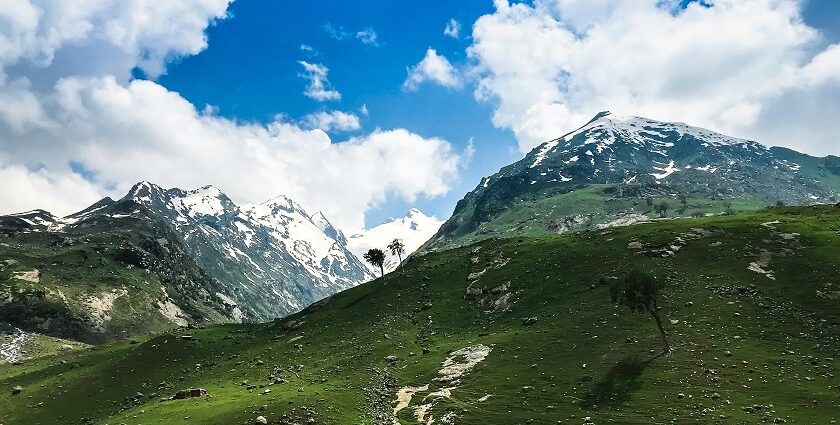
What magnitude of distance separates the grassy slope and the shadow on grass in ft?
0.76

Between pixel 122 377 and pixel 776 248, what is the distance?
120 metres

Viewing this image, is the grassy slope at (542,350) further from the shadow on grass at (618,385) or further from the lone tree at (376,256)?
the lone tree at (376,256)

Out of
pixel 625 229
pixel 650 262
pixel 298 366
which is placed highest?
pixel 625 229

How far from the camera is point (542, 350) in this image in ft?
234

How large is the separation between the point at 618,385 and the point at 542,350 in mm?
15598

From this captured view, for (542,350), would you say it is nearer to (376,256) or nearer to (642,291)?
(642,291)

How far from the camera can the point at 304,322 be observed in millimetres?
118125

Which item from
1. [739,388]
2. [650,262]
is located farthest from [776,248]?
[739,388]

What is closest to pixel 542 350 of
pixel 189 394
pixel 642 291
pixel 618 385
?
pixel 642 291

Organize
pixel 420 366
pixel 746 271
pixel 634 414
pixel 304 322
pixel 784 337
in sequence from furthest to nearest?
pixel 304 322, pixel 746 271, pixel 420 366, pixel 784 337, pixel 634 414

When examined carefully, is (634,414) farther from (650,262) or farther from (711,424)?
(650,262)

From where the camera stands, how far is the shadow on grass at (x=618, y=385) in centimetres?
5350

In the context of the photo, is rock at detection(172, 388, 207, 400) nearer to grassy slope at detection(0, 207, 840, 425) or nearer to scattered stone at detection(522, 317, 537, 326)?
grassy slope at detection(0, 207, 840, 425)

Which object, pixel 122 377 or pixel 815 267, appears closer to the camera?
pixel 815 267
